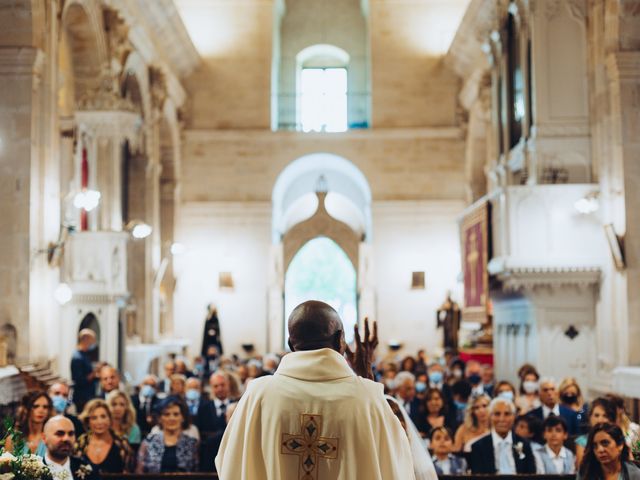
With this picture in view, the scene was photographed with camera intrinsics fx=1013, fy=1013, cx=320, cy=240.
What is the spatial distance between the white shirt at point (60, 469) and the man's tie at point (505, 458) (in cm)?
378

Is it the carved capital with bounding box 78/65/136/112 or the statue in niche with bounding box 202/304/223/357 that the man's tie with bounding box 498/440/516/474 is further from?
the statue in niche with bounding box 202/304/223/357

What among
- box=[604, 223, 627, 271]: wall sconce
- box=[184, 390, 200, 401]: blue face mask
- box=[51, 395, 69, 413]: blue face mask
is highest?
box=[604, 223, 627, 271]: wall sconce

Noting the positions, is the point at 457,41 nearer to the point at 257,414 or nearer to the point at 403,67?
the point at 403,67

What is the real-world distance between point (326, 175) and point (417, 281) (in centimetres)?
818

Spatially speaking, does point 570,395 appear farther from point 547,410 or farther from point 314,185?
point 314,185

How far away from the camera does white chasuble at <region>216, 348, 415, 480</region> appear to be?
4137 mm

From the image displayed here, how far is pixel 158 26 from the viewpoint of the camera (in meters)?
24.0

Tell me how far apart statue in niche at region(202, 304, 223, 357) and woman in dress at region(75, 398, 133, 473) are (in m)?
18.1

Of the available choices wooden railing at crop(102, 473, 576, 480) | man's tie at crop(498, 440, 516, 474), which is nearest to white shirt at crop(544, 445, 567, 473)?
man's tie at crop(498, 440, 516, 474)

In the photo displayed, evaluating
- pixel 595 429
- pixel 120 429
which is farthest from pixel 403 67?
pixel 595 429

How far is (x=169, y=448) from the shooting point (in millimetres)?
8883

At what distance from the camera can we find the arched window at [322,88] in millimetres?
31672


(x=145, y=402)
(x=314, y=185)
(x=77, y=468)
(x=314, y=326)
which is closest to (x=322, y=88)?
(x=314, y=185)

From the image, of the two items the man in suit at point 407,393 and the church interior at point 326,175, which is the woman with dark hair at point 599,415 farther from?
the church interior at point 326,175
